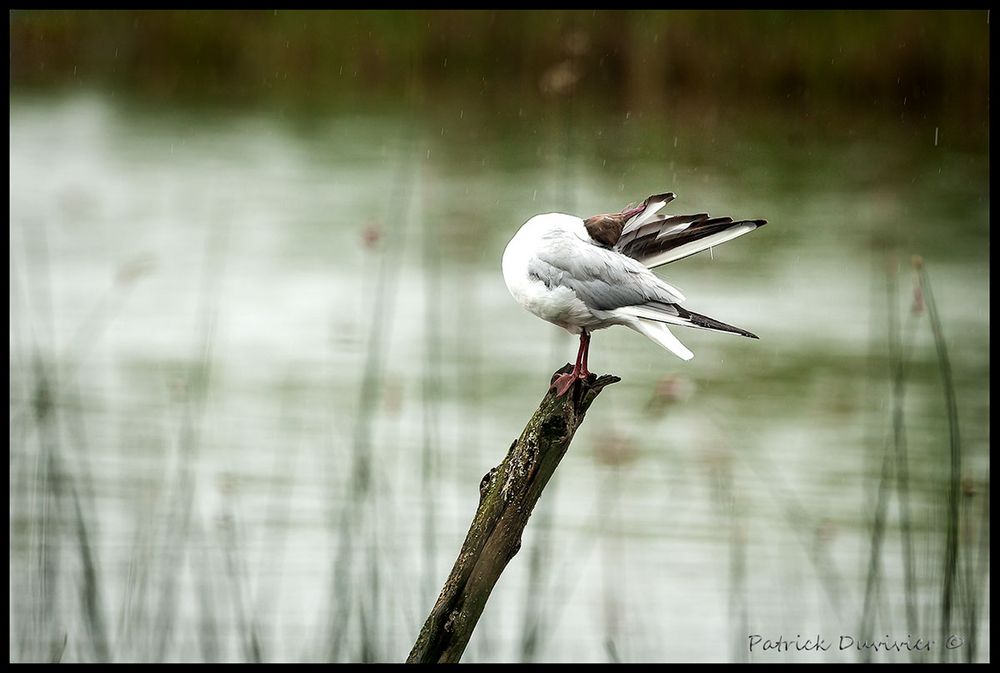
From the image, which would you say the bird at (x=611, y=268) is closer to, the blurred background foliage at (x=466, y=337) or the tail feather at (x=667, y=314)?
the tail feather at (x=667, y=314)

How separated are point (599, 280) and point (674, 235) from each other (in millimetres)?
223

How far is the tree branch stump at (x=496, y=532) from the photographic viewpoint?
266cm

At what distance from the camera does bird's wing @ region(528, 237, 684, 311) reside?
296cm

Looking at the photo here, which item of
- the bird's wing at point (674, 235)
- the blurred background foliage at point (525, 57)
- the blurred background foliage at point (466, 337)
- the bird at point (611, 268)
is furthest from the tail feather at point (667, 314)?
the blurred background foliage at point (525, 57)

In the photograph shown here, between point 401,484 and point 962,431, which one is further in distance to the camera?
point 962,431

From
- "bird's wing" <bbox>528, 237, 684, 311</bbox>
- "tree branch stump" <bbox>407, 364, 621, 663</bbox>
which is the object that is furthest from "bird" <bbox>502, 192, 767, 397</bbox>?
"tree branch stump" <bbox>407, 364, 621, 663</bbox>

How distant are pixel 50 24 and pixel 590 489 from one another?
10.3 metres

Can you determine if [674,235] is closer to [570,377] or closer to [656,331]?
[656,331]

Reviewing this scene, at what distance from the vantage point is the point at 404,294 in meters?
8.24

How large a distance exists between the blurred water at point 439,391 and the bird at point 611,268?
375 mm

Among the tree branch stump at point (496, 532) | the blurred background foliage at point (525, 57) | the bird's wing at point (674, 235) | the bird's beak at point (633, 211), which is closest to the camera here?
the tree branch stump at point (496, 532)

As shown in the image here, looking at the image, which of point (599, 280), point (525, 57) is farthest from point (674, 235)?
point (525, 57)

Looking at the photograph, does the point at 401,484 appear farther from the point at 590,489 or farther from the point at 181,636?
the point at 181,636
